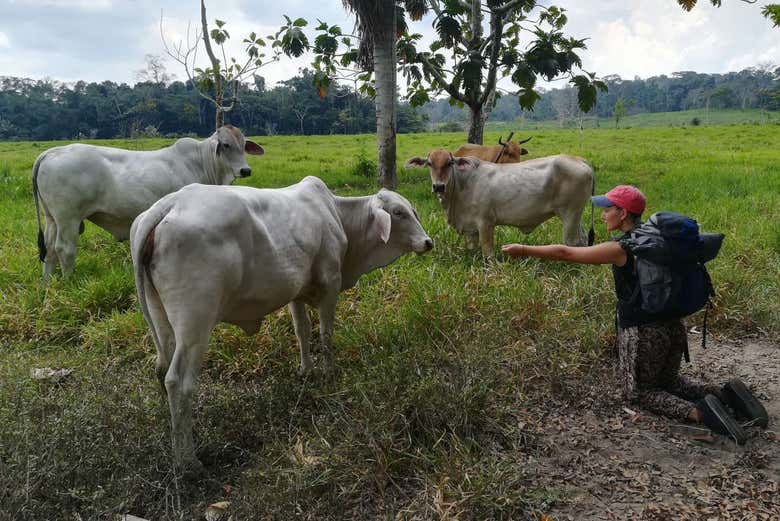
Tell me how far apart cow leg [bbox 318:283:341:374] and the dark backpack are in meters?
1.88

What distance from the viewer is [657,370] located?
3.55 metres

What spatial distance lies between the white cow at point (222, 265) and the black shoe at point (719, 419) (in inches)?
84.4

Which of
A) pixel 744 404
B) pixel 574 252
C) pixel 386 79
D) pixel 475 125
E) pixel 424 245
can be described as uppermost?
pixel 386 79

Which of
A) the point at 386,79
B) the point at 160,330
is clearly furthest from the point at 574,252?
the point at 386,79

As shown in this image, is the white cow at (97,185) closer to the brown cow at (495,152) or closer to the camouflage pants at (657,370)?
the brown cow at (495,152)

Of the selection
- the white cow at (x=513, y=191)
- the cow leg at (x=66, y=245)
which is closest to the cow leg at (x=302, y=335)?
the white cow at (x=513, y=191)

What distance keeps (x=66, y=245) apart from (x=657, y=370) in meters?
5.39

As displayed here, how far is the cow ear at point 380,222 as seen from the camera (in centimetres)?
388

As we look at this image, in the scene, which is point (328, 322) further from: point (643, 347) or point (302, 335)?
point (643, 347)

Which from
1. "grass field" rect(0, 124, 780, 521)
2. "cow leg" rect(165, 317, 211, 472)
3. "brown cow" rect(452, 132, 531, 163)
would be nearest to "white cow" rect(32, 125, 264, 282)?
"grass field" rect(0, 124, 780, 521)

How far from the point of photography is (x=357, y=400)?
3312mm

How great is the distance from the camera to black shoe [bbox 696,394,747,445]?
308 cm

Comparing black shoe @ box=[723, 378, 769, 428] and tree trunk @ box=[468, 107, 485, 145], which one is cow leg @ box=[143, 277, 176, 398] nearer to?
black shoe @ box=[723, 378, 769, 428]

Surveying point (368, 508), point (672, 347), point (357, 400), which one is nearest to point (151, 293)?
point (357, 400)
